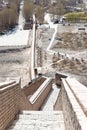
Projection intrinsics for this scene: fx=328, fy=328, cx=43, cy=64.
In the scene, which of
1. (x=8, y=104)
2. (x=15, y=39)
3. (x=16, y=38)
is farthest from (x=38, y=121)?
(x=16, y=38)

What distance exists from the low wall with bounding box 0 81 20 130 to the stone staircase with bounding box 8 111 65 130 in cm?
16

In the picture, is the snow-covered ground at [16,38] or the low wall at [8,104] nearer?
the low wall at [8,104]

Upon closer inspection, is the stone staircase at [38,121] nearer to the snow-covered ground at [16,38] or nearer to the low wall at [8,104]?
the low wall at [8,104]

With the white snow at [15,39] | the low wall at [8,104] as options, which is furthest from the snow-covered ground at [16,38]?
the low wall at [8,104]

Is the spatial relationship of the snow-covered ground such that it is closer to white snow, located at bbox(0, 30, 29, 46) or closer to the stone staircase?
white snow, located at bbox(0, 30, 29, 46)

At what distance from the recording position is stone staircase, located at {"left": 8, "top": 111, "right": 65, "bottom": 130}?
5934 millimetres

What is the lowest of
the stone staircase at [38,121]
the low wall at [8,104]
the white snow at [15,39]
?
the white snow at [15,39]

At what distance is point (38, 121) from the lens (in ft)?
20.9

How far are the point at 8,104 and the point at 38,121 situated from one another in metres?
0.69

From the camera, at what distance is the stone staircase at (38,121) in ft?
19.5

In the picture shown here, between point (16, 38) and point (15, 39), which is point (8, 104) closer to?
point (15, 39)

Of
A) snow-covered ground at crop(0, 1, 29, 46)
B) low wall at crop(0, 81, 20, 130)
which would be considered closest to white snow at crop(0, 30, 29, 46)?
snow-covered ground at crop(0, 1, 29, 46)

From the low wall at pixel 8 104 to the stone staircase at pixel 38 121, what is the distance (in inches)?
6.2

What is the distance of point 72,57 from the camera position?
3681 cm
